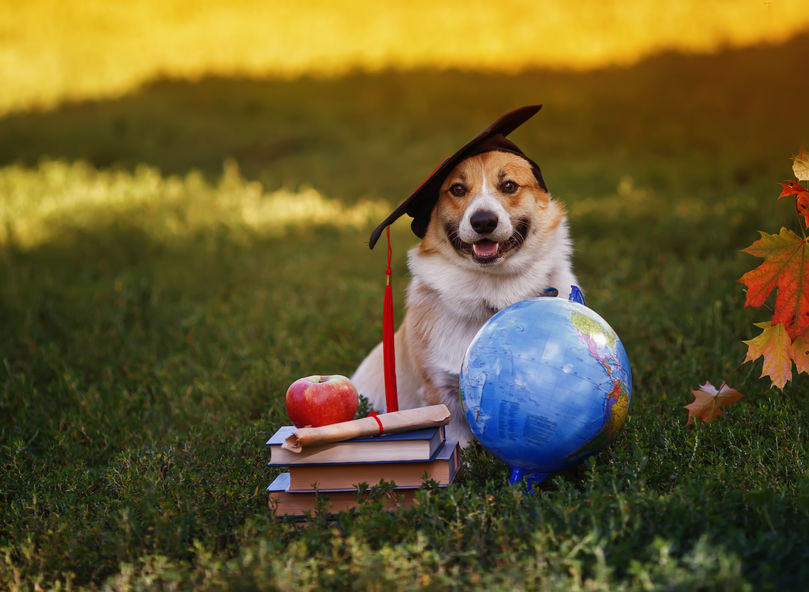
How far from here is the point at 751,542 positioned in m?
2.32

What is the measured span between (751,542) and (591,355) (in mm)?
845

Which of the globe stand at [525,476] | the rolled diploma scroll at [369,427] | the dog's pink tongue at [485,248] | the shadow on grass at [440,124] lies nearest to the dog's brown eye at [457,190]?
the dog's pink tongue at [485,248]

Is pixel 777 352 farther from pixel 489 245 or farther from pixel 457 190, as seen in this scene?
pixel 457 190

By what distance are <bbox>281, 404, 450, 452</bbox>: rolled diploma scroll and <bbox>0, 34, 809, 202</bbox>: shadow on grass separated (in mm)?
6572

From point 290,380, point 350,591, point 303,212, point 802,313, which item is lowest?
point 350,591

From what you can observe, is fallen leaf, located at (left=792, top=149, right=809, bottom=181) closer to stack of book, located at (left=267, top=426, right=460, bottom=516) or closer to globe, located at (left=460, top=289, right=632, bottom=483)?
globe, located at (left=460, top=289, right=632, bottom=483)

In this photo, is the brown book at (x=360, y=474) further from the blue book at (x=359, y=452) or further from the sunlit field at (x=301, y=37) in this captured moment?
the sunlit field at (x=301, y=37)

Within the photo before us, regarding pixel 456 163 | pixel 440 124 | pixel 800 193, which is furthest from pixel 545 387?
pixel 440 124

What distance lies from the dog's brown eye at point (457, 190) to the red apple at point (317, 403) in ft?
Result: 3.66

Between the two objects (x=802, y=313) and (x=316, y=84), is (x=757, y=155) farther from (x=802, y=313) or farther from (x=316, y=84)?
(x=316, y=84)

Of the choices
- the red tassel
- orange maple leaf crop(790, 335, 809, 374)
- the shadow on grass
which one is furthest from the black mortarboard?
the shadow on grass

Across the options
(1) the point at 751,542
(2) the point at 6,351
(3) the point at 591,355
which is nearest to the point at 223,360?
(2) the point at 6,351

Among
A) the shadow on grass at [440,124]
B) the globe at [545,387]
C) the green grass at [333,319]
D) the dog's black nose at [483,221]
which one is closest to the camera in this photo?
the green grass at [333,319]

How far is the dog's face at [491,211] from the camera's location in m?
3.47
